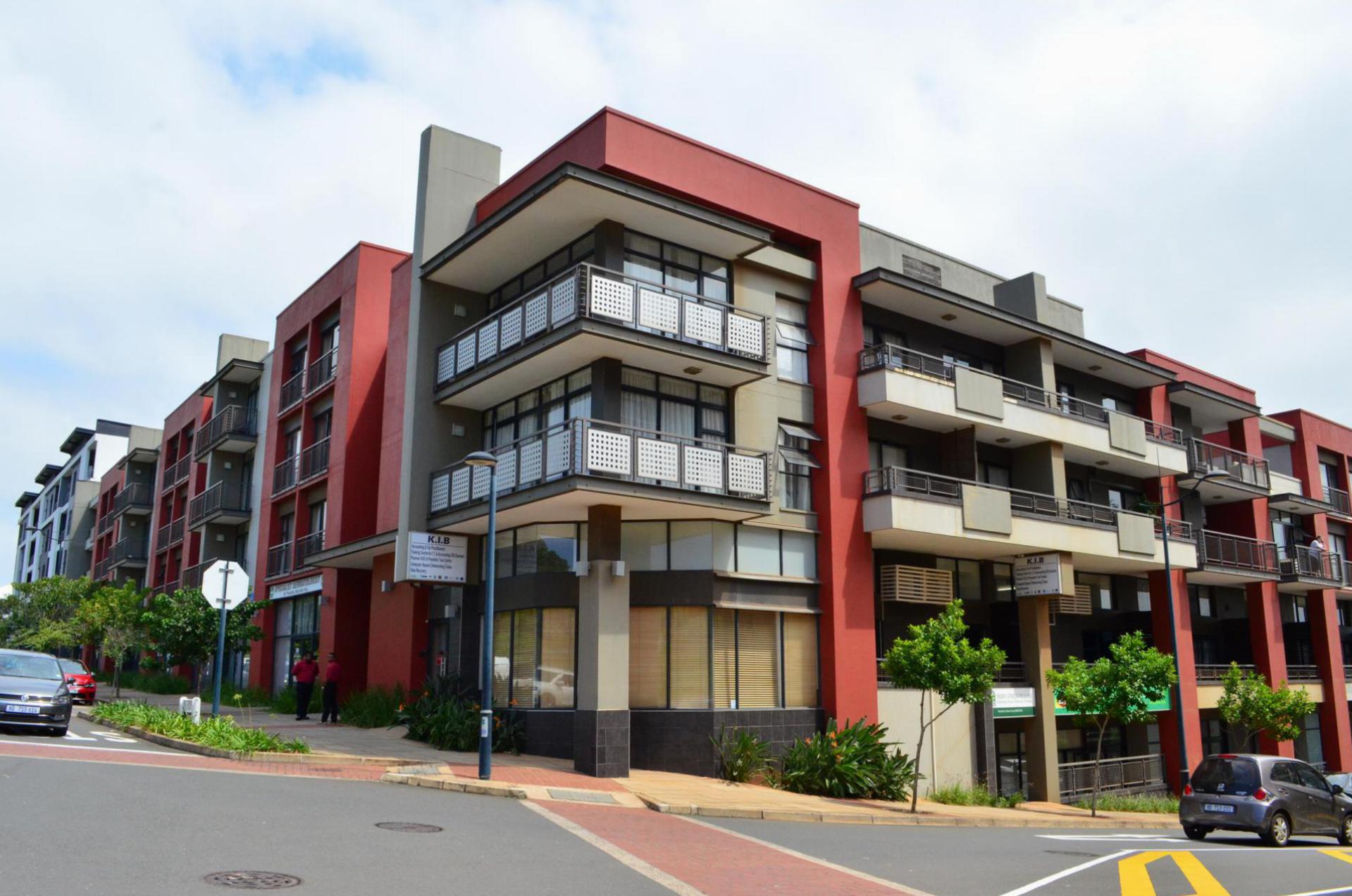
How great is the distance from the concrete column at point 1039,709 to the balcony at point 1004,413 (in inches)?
183

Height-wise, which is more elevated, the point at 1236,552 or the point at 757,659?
the point at 1236,552

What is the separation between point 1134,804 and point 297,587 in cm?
2424

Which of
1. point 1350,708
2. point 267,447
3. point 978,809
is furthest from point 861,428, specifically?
point 1350,708

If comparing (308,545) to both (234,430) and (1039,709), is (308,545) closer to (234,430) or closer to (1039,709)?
(234,430)

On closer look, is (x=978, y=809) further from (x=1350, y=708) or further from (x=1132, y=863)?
(x=1350, y=708)

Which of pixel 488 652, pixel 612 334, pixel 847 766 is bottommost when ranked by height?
pixel 847 766

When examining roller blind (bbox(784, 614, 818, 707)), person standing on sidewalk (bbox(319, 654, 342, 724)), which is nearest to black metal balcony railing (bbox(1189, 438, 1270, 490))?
roller blind (bbox(784, 614, 818, 707))

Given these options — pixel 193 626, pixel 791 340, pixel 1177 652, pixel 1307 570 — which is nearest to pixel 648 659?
pixel 791 340

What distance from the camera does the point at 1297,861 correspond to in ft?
50.0

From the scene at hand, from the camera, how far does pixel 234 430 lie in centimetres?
3881

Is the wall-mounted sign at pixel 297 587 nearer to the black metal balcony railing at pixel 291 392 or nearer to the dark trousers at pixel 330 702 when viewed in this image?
the dark trousers at pixel 330 702

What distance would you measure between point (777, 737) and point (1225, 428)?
87.2 ft

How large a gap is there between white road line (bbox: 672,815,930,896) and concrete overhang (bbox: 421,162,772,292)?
449 inches

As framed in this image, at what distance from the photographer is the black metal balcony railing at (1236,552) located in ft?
112
